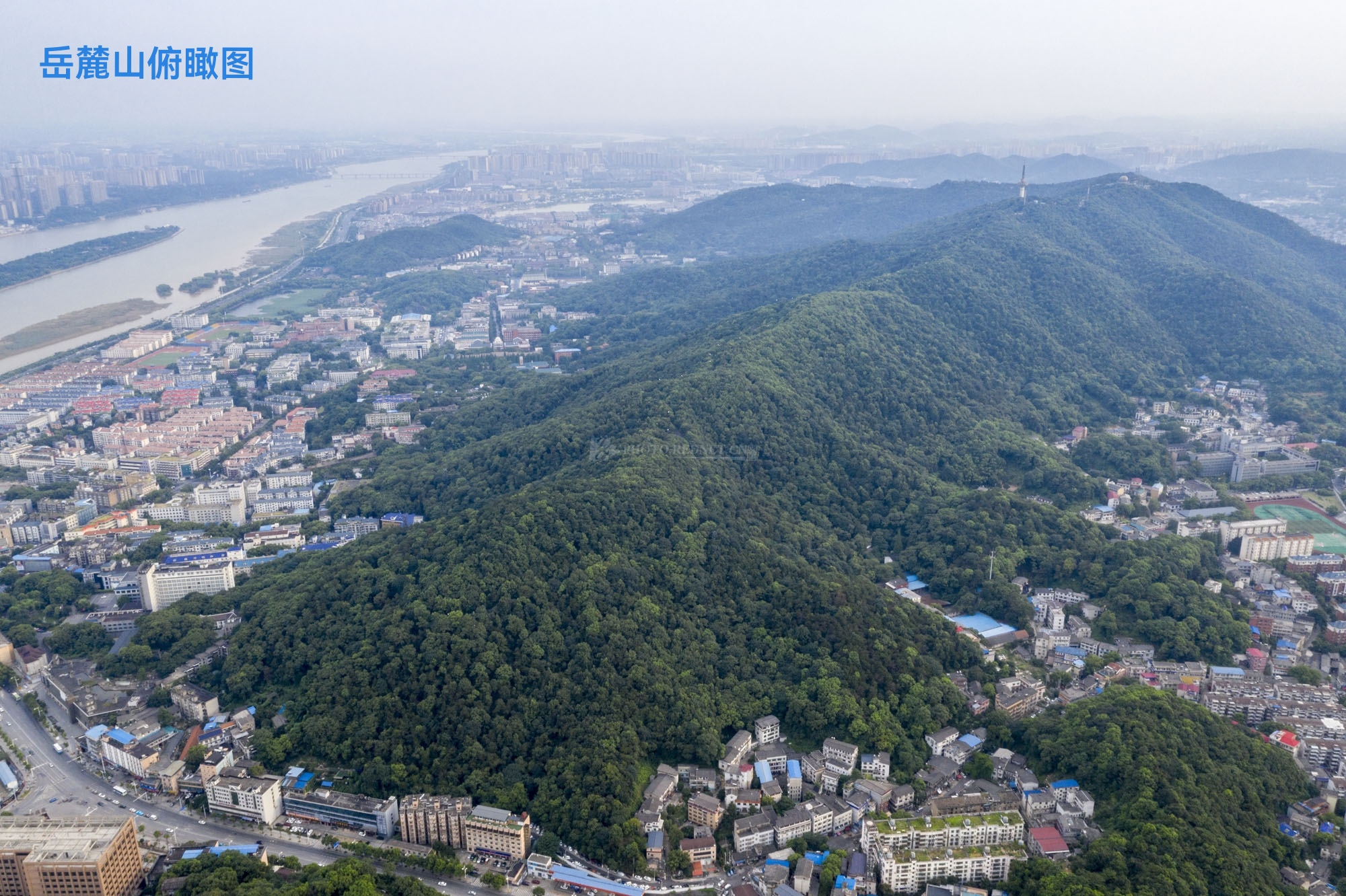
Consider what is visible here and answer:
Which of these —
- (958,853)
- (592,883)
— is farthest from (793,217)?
(592,883)

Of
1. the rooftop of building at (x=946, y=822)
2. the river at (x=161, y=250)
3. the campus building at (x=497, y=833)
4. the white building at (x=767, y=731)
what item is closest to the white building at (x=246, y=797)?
the campus building at (x=497, y=833)

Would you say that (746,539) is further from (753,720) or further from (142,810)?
(142,810)

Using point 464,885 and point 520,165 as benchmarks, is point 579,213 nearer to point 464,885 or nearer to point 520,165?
point 520,165

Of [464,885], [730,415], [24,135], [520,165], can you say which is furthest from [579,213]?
[24,135]

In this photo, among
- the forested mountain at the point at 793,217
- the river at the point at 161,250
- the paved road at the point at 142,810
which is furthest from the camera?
the forested mountain at the point at 793,217

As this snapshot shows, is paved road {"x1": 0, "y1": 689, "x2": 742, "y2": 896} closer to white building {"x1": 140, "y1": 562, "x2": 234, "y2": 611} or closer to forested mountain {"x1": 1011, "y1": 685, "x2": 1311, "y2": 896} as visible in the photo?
white building {"x1": 140, "y1": 562, "x2": 234, "y2": 611}

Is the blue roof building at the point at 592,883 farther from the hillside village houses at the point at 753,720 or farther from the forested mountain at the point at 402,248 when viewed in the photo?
the forested mountain at the point at 402,248
